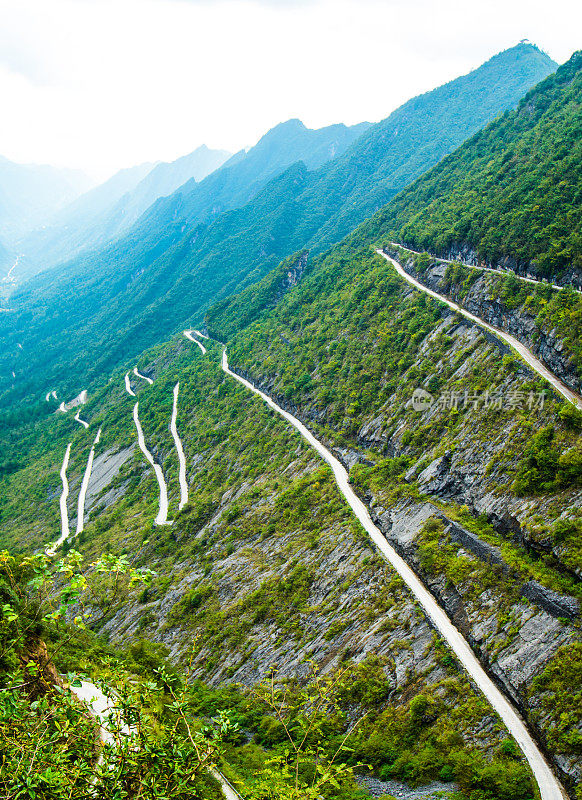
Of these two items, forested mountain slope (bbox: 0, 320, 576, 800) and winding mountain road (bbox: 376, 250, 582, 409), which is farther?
winding mountain road (bbox: 376, 250, 582, 409)

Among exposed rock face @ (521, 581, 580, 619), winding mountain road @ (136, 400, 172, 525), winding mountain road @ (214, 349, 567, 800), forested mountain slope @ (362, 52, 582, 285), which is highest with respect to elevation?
forested mountain slope @ (362, 52, 582, 285)

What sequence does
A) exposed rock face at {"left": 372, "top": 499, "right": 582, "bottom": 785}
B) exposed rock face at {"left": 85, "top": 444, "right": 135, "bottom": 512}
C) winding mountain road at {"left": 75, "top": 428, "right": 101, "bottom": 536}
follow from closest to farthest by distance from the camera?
exposed rock face at {"left": 372, "top": 499, "right": 582, "bottom": 785} < winding mountain road at {"left": 75, "top": 428, "right": 101, "bottom": 536} < exposed rock face at {"left": 85, "top": 444, "right": 135, "bottom": 512}

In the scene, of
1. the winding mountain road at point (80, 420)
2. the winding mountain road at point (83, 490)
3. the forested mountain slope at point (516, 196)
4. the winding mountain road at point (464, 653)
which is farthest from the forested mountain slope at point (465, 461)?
the winding mountain road at point (80, 420)

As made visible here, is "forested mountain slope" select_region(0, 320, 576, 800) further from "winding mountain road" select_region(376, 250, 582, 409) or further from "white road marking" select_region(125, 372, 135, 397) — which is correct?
"white road marking" select_region(125, 372, 135, 397)

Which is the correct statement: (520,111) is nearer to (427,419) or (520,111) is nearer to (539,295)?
(539,295)

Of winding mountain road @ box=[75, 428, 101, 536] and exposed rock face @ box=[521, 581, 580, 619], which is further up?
winding mountain road @ box=[75, 428, 101, 536]

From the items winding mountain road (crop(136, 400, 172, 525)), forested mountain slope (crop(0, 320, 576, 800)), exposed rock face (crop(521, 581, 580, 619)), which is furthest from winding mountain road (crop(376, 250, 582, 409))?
winding mountain road (crop(136, 400, 172, 525))

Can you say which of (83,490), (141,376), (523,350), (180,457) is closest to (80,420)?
(141,376)

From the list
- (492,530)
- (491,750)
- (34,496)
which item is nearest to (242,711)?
(491,750)
